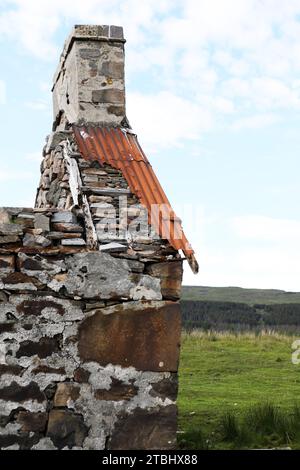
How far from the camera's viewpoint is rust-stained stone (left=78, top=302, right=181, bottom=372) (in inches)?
265

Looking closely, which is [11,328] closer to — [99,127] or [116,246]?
[116,246]

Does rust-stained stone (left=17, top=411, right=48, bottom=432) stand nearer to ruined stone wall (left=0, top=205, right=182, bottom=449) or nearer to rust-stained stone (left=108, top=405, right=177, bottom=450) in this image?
ruined stone wall (left=0, top=205, right=182, bottom=449)

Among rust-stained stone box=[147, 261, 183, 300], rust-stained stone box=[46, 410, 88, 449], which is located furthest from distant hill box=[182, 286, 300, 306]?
rust-stained stone box=[46, 410, 88, 449]

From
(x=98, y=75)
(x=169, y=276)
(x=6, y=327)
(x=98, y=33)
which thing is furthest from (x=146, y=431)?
(x=98, y=33)

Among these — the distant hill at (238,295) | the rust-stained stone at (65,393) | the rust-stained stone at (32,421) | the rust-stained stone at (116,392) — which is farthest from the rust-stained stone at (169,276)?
the distant hill at (238,295)

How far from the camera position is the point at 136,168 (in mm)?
7961

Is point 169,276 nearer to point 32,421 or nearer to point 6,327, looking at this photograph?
point 6,327

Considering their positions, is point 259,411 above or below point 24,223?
below

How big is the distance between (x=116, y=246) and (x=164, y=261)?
1.59 feet

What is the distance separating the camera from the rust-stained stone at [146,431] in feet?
22.0
